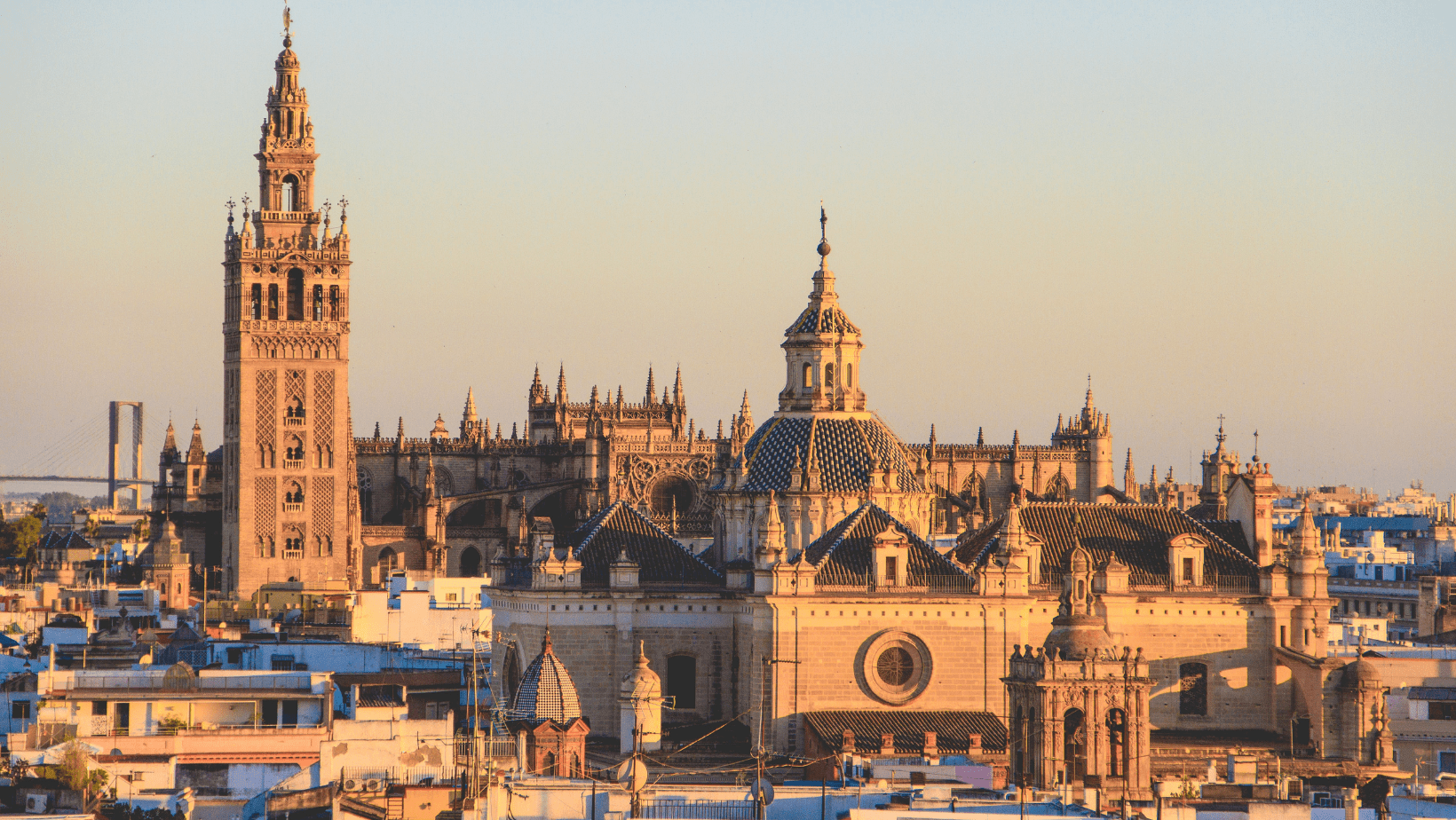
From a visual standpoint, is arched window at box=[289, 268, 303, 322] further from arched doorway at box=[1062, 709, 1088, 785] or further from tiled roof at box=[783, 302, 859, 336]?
arched doorway at box=[1062, 709, 1088, 785]

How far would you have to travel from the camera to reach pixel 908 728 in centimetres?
6894

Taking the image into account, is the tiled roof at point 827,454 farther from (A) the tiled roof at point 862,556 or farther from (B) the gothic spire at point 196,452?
(B) the gothic spire at point 196,452

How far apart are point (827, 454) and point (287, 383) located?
61583 millimetres

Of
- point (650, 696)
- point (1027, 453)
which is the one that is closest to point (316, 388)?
point (1027, 453)

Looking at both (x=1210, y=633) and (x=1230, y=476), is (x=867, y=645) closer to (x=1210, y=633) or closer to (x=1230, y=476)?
(x=1210, y=633)

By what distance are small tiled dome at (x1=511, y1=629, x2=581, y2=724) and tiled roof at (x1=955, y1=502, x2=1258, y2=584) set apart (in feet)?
48.1

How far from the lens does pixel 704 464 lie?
14238 centimetres

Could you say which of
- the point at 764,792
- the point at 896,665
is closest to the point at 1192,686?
the point at 896,665

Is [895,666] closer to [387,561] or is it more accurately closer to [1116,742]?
[1116,742]

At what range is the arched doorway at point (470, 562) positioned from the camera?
14150 cm

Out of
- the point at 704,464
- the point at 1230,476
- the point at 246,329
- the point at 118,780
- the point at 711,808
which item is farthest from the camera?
the point at 704,464

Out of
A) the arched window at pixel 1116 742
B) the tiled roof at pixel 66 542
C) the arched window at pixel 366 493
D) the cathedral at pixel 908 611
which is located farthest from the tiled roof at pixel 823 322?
the tiled roof at pixel 66 542

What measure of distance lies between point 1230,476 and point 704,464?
2451 inches

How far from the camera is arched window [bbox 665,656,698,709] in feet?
237
